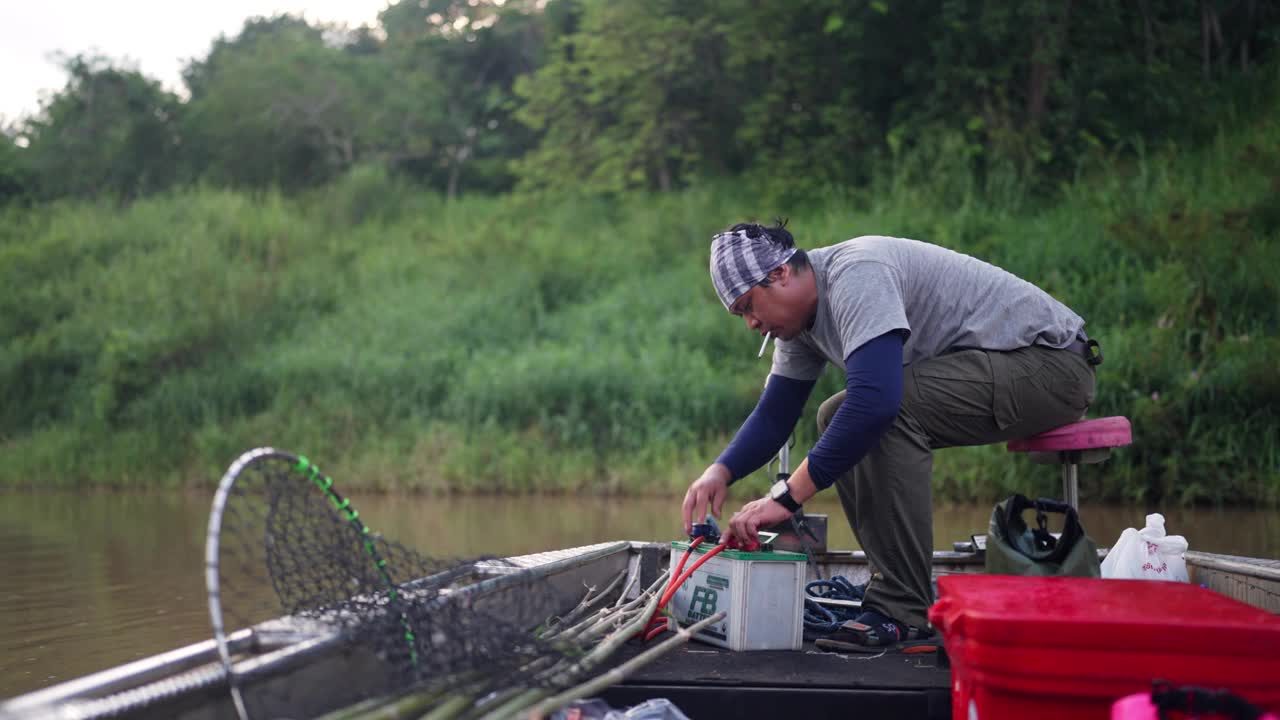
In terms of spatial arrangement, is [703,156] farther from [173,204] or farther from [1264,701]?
[1264,701]

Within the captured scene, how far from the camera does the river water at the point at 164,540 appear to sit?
4.54 metres

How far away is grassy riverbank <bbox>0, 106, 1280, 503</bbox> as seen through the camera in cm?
1023

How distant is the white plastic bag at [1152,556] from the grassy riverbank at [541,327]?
669cm

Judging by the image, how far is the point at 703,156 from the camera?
61.6ft

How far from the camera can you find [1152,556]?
2.93 m

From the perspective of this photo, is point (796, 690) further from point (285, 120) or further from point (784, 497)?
point (285, 120)

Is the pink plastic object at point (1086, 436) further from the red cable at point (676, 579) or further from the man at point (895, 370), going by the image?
the red cable at point (676, 579)

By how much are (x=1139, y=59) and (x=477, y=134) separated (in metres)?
12.8

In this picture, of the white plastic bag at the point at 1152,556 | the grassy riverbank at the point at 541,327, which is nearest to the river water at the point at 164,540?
the grassy riverbank at the point at 541,327

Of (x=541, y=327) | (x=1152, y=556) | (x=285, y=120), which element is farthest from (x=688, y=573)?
Result: (x=285, y=120)

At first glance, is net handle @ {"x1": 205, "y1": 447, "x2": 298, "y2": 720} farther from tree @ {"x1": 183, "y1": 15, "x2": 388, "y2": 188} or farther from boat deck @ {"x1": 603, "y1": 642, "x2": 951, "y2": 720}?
tree @ {"x1": 183, "y1": 15, "x2": 388, "y2": 188}

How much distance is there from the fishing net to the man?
2.44ft

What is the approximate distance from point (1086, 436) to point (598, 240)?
14789mm

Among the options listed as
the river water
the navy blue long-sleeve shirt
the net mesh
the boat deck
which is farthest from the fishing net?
the river water
